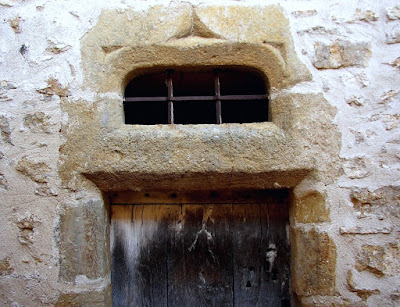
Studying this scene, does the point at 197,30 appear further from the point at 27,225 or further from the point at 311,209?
the point at 27,225

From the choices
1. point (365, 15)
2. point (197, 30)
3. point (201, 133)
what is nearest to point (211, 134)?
point (201, 133)

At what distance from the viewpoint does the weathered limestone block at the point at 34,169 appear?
1.29 metres

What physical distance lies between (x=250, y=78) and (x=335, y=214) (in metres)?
0.80

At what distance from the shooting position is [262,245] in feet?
4.92

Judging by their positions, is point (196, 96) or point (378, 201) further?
point (196, 96)

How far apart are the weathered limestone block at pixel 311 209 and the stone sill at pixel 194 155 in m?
0.11

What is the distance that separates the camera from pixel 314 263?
Result: 1.30 m

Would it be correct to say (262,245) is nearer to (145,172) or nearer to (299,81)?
(145,172)

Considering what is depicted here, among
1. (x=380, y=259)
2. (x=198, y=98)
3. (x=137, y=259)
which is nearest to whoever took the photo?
(x=380, y=259)

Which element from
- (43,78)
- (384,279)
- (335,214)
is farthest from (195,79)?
(384,279)

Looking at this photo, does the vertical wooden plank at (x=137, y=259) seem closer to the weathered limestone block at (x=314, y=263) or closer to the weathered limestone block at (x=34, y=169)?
the weathered limestone block at (x=34, y=169)

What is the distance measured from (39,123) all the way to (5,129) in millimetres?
147

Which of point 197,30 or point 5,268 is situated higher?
point 197,30

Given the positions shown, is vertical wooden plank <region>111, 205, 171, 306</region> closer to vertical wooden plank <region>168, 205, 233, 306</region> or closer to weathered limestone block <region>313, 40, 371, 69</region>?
vertical wooden plank <region>168, 205, 233, 306</region>
